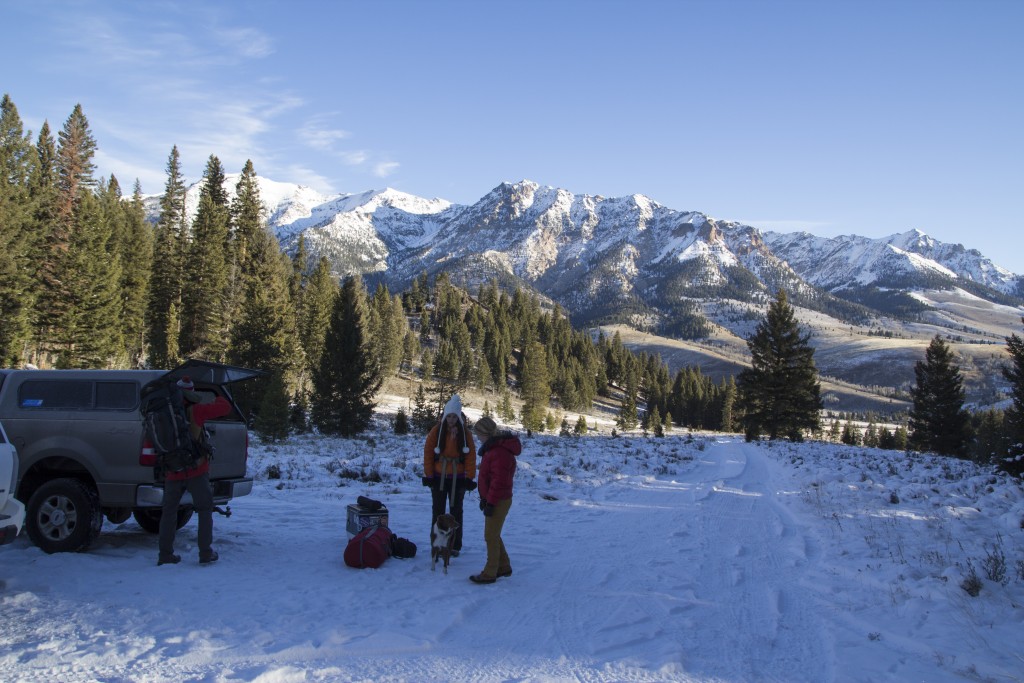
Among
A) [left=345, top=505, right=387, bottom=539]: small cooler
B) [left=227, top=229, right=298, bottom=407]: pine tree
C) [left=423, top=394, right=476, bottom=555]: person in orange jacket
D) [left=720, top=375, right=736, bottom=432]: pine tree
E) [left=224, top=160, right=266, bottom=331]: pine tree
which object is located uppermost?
[left=224, top=160, right=266, bottom=331]: pine tree

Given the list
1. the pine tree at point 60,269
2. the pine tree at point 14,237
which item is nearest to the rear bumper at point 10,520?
the pine tree at point 14,237

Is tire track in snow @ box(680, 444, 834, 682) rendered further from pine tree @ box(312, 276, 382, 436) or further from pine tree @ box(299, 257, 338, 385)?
pine tree @ box(299, 257, 338, 385)

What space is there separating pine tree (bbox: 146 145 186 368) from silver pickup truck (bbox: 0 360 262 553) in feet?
138

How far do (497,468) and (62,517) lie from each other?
5.49 m

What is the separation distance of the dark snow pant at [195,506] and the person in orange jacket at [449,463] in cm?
278

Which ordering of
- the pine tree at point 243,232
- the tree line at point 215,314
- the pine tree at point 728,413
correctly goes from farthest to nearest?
the pine tree at point 728,413 → the pine tree at point 243,232 → the tree line at point 215,314

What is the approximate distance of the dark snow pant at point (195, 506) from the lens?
7.31 meters

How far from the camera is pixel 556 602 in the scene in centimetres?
675

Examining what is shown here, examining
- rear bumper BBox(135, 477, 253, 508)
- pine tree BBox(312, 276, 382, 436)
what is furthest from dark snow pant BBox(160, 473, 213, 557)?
pine tree BBox(312, 276, 382, 436)

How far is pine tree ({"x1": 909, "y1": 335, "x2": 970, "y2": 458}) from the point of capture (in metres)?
43.0

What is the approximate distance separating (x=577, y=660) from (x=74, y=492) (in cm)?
651

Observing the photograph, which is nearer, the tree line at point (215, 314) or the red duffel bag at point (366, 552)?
the red duffel bag at point (366, 552)

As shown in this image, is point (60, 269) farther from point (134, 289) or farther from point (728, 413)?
point (728, 413)

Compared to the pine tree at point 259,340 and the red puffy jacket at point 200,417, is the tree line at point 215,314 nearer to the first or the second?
the pine tree at point 259,340
